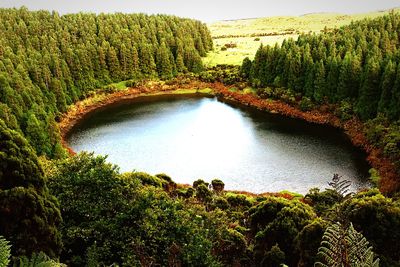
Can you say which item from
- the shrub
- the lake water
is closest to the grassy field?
the lake water

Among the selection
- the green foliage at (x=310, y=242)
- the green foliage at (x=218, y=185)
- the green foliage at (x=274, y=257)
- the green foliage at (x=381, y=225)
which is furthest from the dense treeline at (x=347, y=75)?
the green foliage at (x=274, y=257)

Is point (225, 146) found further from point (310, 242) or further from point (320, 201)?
point (310, 242)

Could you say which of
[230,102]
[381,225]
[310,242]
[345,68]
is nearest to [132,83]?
[230,102]

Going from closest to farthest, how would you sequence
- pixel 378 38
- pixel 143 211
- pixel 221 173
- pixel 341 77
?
1. pixel 143 211
2. pixel 221 173
3. pixel 341 77
4. pixel 378 38

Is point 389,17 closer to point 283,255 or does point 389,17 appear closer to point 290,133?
point 290,133

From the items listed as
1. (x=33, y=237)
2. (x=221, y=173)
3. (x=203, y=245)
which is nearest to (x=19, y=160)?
(x=33, y=237)

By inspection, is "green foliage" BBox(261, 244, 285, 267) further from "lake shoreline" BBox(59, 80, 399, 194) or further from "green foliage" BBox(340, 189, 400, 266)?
"lake shoreline" BBox(59, 80, 399, 194)
